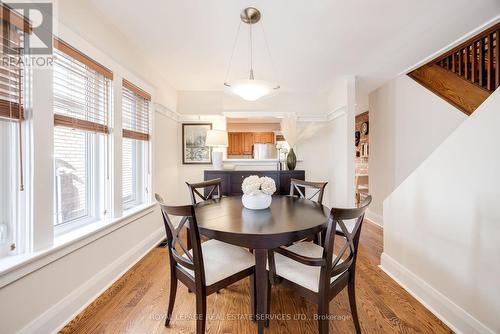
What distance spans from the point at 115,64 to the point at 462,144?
3.01m

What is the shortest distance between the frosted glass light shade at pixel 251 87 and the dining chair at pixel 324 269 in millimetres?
1229

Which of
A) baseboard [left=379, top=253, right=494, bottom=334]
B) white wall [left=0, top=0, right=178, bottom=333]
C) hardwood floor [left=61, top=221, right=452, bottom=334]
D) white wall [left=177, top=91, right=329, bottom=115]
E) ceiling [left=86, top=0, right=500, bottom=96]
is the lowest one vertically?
hardwood floor [left=61, top=221, right=452, bottom=334]

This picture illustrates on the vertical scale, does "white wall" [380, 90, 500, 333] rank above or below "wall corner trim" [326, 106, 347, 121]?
below

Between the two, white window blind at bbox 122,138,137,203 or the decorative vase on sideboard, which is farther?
the decorative vase on sideboard

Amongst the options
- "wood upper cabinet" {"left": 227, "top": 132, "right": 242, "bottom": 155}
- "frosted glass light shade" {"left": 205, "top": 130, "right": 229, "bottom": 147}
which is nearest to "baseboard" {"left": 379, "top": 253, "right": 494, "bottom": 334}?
"frosted glass light shade" {"left": 205, "top": 130, "right": 229, "bottom": 147}

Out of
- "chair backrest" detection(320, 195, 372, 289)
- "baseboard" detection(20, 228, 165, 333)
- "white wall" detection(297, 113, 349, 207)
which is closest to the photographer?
"chair backrest" detection(320, 195, 372, 289)

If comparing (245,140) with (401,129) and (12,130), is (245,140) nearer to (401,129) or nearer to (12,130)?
(401,129)

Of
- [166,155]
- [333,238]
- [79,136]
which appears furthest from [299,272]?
[166,155]

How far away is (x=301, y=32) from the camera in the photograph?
2.09m

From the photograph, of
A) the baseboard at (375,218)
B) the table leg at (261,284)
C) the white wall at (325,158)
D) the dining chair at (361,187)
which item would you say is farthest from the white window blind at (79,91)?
the dining chair at (361,187)

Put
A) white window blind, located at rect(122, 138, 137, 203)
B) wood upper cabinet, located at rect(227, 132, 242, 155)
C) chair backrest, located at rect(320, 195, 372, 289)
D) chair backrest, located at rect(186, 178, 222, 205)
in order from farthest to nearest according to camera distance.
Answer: wood upper cabinet, located at rect(227, 132, 242, 155)
white window blind, located at rect(122, 138, 137, 203)
chair backrest, located at rect(186, 178, 222, 205)
chair backrest, located at rect(320, 195, 372, 289)

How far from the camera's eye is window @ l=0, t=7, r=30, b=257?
1192 mm

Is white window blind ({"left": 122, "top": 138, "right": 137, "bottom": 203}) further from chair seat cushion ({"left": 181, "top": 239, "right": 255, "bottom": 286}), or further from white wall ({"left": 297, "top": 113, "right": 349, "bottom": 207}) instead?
white wall ({"left": 297, "top": 113, "right": 349, "bottom": 207})

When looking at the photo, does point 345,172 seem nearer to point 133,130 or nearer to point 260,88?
point 260,88
